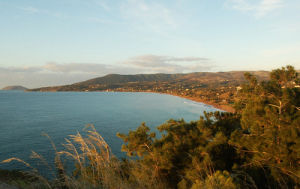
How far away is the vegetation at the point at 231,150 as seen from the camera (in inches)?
162

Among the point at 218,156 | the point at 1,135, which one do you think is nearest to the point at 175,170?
the point at 218,156

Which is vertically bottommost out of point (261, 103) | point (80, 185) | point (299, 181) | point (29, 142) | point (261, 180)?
point (29, 142)

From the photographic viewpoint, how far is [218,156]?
24.3 ft

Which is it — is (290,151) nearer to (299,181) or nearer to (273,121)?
(273,121)

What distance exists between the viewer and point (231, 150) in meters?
7.73

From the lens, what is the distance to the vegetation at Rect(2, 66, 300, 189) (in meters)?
4.12

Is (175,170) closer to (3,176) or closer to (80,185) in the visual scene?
(80,185)

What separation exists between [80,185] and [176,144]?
232 inches

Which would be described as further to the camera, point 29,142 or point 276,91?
point 29,142

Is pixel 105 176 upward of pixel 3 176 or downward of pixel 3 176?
upward

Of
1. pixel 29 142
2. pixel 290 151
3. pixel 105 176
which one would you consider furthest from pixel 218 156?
pixel 29 142

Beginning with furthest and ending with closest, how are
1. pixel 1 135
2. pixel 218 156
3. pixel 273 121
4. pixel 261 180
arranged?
pixel 1 135 → pixel 218 156 → pixel 273 121 → pixel 261 180

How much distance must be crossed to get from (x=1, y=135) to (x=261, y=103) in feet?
144

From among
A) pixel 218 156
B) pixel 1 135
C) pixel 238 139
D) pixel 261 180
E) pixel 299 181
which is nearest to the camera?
pixel 299 181
